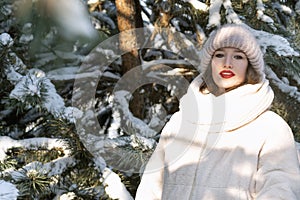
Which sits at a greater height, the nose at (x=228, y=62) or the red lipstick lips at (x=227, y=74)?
the nose at (x=228, y=62)

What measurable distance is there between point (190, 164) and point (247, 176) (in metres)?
0.22

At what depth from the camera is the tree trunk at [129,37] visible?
119 inches

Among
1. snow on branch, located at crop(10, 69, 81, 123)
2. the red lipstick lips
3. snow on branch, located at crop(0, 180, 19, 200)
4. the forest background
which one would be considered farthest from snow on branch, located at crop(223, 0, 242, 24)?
snow on branch, located at crop(0, 180, 19, 200)

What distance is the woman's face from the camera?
2.00m

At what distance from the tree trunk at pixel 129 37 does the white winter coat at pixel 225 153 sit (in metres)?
0.97

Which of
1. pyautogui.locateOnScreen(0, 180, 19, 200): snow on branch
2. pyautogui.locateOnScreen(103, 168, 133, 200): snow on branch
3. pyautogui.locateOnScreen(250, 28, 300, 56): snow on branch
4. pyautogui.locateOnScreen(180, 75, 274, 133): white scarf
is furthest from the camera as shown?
pyautogui.locateOnScreen(250, 28, 300, 56): snow on branch

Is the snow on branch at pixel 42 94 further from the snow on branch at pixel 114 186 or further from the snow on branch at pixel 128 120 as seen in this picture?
the snow on branch at pixel 128 120

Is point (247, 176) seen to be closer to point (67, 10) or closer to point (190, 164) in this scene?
point (190, 164)

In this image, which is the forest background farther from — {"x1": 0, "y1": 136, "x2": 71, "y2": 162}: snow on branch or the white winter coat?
the white winter coat

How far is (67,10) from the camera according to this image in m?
2.57

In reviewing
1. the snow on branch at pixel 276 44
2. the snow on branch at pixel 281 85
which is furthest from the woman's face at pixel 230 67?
the snow on branch at pixel 281 85

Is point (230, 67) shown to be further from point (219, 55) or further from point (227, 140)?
point (227, 140)

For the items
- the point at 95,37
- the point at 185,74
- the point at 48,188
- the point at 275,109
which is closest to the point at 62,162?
the point at 48,188

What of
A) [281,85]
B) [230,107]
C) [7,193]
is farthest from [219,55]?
[281,85]
